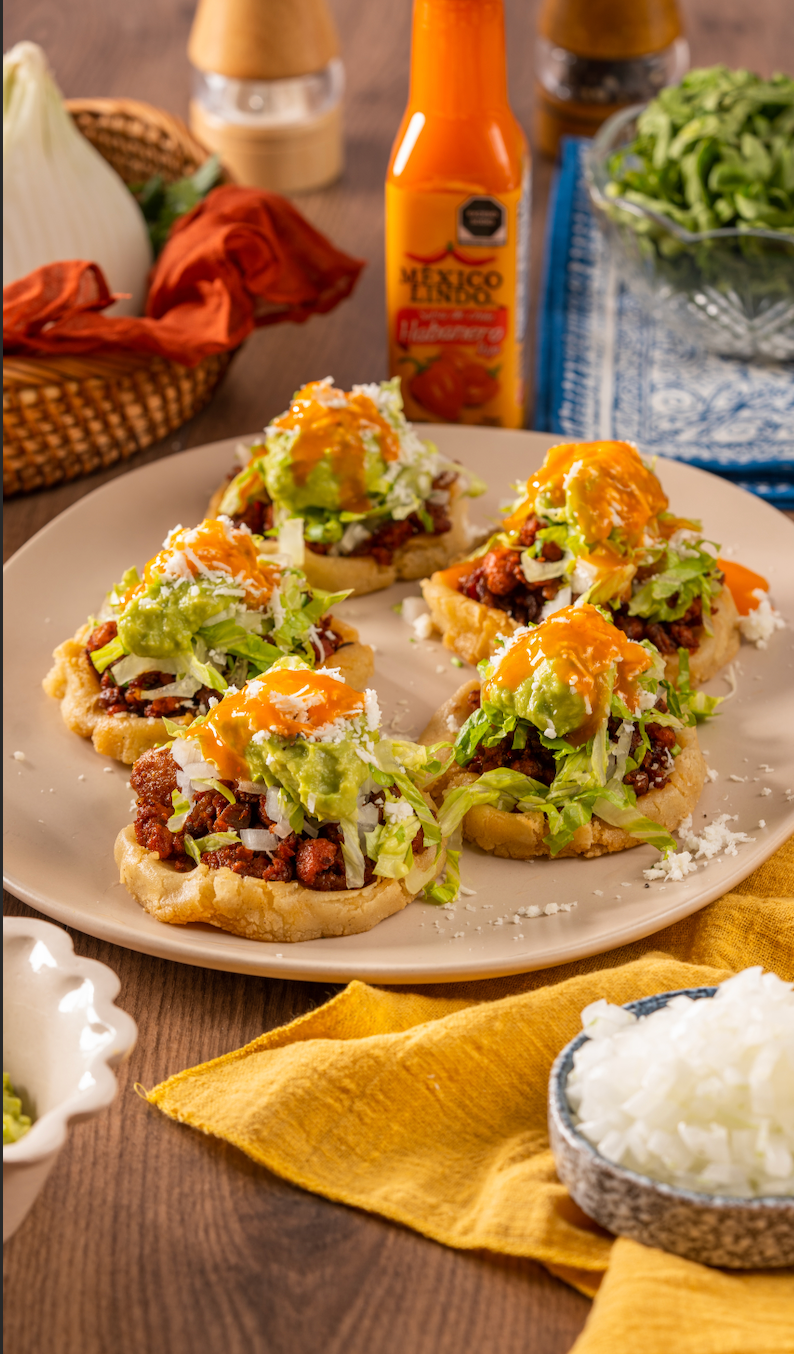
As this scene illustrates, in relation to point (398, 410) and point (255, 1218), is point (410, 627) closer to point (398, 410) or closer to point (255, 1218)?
point (398, 410)

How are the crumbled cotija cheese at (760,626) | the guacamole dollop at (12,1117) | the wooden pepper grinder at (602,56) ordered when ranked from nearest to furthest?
the guacamole dollop at (12,1117) → the crumbled cotija cheese at (760,626) → the wooden pepper grinder at (602,56)

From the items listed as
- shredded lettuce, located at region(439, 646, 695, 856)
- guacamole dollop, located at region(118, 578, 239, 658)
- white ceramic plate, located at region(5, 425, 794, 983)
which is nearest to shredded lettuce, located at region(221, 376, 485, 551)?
white ceramic plate, located at region(5, 425, 794, 983)

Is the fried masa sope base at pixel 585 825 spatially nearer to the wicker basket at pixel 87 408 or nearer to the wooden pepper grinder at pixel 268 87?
the wicker basket at pixel 87 408

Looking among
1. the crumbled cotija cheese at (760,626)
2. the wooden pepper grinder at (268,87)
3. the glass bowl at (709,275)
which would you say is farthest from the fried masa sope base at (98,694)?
the wooden pepper grinder at (268,87)

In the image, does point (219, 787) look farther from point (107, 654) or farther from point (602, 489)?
point (602, 489)

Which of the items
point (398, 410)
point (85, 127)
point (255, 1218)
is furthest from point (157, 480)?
point (255, 1218)
